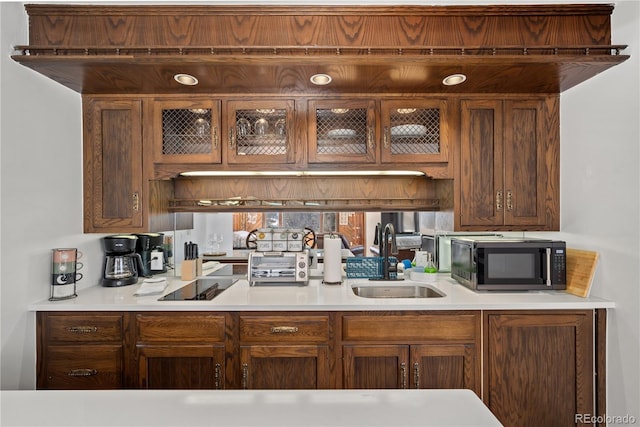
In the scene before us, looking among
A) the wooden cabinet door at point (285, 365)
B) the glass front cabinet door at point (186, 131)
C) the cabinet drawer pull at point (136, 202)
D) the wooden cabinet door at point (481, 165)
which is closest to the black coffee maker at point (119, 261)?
the cabinet drawer pull at point (136, 202)

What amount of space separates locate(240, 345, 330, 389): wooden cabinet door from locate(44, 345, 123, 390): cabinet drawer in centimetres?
72

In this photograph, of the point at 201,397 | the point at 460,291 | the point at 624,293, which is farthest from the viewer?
the point at 460,291

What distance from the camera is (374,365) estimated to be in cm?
192

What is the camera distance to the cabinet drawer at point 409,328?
1917 mm

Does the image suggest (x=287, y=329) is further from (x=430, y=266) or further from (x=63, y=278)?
(x=63, y=278)

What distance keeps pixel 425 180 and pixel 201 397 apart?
2.22 meters

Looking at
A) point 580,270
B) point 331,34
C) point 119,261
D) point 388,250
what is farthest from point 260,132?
point 580,270

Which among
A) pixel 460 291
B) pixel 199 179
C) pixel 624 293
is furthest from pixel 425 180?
pixel 199 179

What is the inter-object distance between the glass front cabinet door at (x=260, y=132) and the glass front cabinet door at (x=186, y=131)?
98mm

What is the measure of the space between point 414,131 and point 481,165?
0.50m

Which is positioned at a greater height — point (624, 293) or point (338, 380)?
point (624, 293)

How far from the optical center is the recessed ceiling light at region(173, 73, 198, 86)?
78.9 inches

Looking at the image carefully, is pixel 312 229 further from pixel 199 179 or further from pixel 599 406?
pixel 599 406

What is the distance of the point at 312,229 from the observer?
2.70 m
